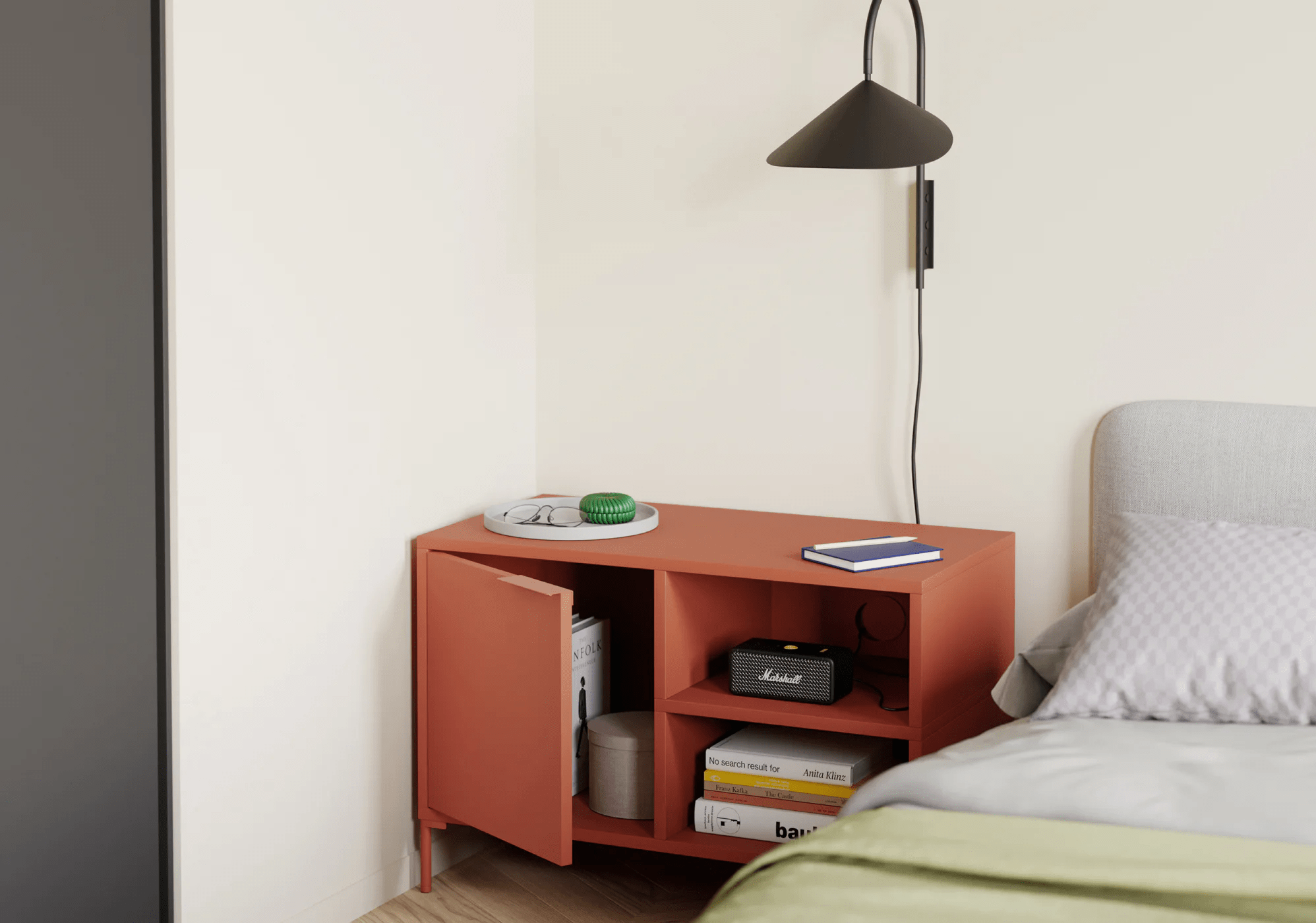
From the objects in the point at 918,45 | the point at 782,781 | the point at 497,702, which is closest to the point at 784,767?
the point at 782,781

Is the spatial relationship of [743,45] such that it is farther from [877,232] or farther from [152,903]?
[152,903]

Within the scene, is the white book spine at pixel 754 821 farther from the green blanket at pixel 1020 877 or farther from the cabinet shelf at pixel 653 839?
the green blanket at pixel 1020 877

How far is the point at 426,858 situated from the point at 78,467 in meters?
1.04

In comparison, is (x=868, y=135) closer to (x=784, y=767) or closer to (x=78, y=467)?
A: (x=784, y=767)

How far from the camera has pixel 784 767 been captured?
6.74 feet

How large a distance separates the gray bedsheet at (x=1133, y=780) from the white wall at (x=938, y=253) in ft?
2.76

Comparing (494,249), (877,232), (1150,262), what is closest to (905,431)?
(877,232)

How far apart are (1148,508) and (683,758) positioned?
96 cm

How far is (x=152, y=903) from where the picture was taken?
1.81 meters

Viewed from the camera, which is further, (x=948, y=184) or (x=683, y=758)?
(x=948, y=184)

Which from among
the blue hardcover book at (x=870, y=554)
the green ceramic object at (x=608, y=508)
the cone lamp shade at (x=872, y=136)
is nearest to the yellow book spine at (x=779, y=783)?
the blue hardcover book at (x=870, y=554)

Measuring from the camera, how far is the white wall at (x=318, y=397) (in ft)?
6.01

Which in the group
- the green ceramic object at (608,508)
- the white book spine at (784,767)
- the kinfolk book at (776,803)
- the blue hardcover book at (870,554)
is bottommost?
the kinfolk book at (776,803)

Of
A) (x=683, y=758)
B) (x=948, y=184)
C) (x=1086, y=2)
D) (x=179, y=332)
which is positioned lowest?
(x=683, y=758)
